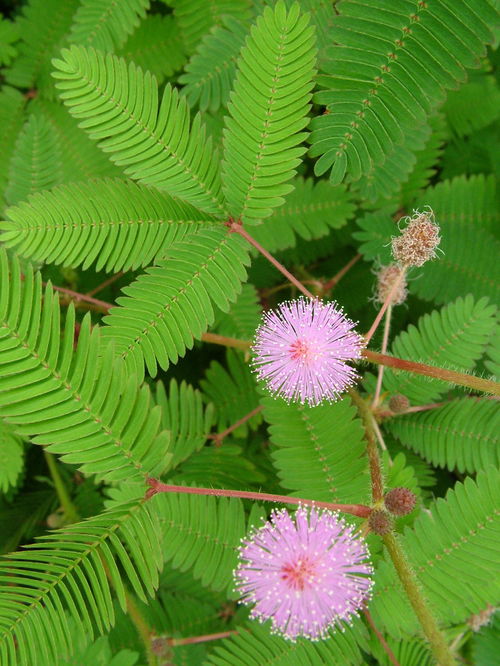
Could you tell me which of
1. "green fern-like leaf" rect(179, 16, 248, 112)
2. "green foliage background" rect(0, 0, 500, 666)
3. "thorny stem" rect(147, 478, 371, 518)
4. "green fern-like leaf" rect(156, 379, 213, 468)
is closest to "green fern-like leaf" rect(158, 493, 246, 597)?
"green foliage background" rect(0, 0, 500, 666)

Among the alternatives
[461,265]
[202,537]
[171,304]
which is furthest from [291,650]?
[461,265]

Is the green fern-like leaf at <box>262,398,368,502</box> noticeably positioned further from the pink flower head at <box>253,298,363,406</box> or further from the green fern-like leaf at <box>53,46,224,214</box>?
the green fern-like leaf at <box>53,46,224,214</box>

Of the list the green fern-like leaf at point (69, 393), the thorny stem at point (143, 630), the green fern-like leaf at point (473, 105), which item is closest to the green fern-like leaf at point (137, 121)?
the green fern-like leaf at point (69, 393)

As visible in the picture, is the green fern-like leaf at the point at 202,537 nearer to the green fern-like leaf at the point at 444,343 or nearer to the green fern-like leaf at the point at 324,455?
the green fern-like leaf at the point at 324,455

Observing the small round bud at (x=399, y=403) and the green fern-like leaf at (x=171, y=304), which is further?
the small round bud at (x=399, y=403)

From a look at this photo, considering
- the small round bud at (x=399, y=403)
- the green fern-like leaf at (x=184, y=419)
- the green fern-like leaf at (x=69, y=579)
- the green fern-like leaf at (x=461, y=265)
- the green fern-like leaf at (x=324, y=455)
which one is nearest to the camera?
the green fern-like leaf at (x=69, y=579)

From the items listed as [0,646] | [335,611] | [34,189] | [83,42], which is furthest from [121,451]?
[83,42]

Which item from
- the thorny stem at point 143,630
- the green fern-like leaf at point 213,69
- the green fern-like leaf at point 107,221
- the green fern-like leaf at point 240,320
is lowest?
the thorny stem at point 143,630
